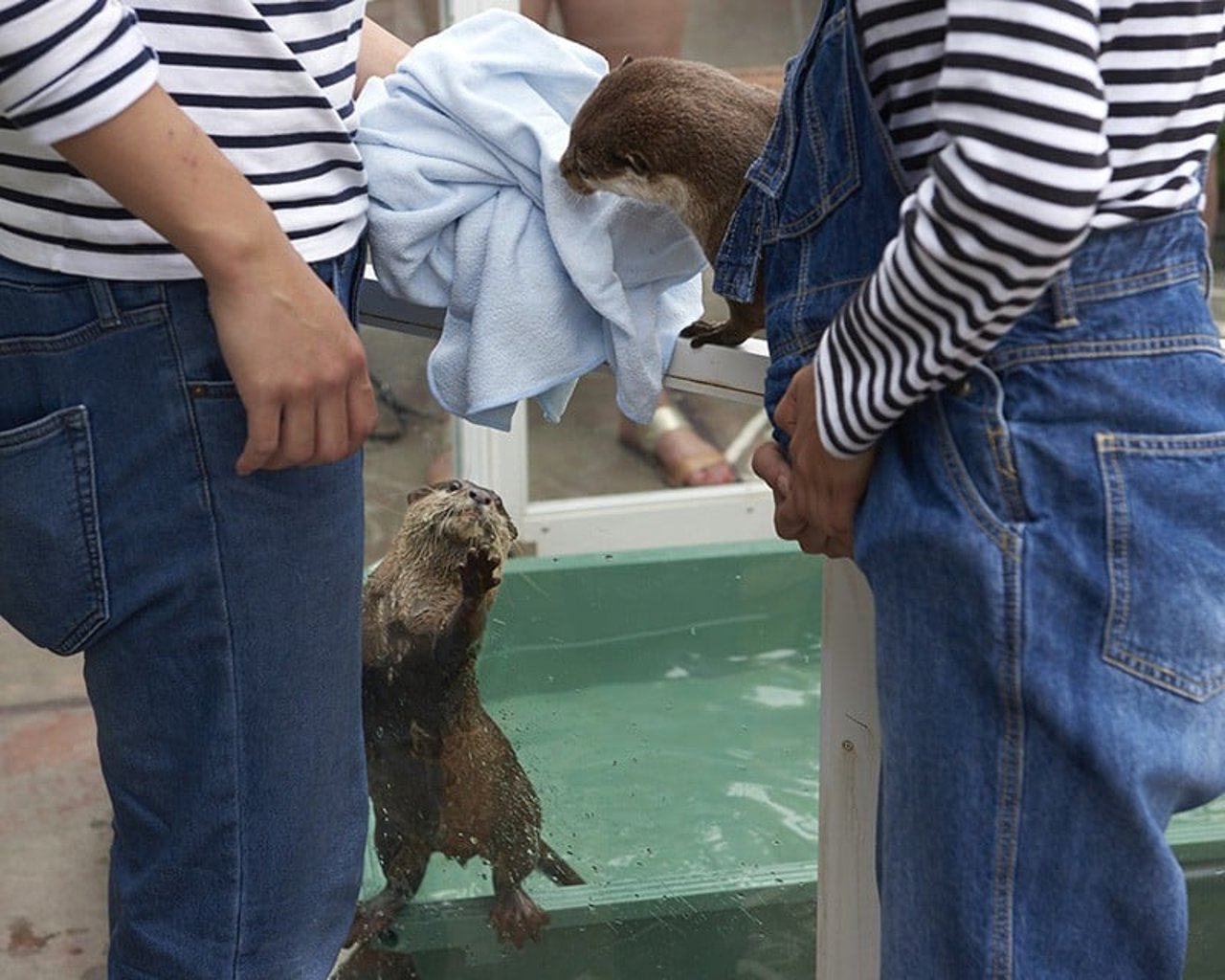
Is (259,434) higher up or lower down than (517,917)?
higher up

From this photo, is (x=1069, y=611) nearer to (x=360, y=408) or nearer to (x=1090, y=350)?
(x=1090, y=350)

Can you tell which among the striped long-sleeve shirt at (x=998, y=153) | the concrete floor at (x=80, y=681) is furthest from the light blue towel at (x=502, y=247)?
the concrete floor at (x=80, y=681)

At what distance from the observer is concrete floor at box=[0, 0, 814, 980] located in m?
2.46

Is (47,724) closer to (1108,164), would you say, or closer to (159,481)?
(159,481)

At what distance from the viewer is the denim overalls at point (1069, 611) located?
2.91 ft

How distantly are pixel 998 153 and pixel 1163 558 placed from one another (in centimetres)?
25

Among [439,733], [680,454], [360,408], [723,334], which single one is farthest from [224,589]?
[680,454]

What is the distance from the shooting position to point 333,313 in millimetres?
968

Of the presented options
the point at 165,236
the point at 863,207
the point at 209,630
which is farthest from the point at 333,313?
the point at 863,207

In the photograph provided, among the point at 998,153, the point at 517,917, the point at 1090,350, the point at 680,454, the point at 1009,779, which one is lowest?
the point at 680,454

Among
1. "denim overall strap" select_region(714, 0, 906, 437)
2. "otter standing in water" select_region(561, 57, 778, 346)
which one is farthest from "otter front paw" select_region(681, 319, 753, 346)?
"denim overall strap" select_region(714, 0, 906, 437)

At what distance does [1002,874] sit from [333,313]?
501 mm

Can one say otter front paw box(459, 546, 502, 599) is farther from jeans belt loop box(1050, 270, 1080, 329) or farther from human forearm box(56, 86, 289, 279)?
jeans belt loop box(1050, 270, 1080, 329)

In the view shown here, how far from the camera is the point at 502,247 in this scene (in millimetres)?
1283
